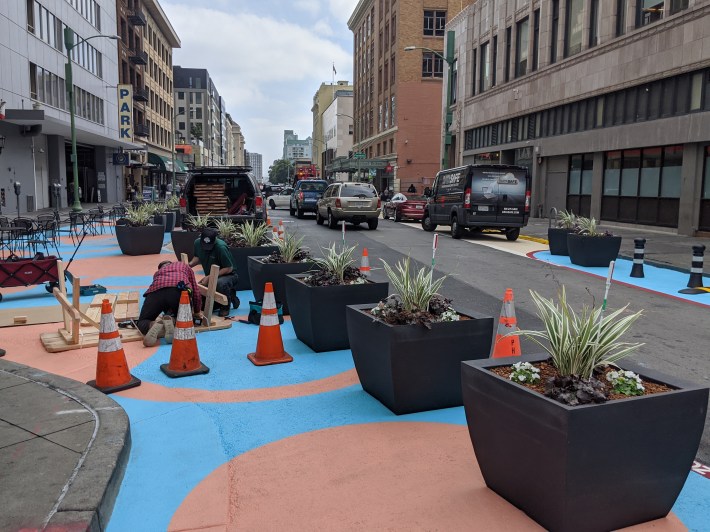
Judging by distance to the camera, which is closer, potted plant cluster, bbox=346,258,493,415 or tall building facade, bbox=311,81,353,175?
potted plant cluster, bbox=346,258,493,415

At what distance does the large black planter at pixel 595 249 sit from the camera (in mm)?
14367

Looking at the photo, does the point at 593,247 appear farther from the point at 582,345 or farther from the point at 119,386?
the point at 119,386

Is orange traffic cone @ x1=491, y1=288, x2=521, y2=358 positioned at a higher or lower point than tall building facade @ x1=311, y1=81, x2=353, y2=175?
lower

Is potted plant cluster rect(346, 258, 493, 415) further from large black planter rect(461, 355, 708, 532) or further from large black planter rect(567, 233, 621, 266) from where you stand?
large black planter rect(567, 233, 621, 266)

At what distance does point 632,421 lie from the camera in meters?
3.11

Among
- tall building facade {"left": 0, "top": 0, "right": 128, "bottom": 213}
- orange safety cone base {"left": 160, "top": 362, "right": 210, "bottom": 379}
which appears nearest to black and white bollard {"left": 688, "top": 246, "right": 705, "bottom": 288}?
orange safety cone base {"left": 160, "top": 362, "right": 210, "bottom": 379}

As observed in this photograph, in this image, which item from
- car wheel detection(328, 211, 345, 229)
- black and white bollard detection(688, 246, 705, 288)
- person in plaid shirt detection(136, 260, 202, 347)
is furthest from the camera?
car wheel detection(328, 211, 345, 229)

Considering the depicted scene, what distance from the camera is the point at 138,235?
15258 mm

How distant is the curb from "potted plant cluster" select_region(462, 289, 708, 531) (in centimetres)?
220

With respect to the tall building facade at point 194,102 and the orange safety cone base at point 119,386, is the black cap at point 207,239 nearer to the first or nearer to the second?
the orange safety cone base at point 119,386

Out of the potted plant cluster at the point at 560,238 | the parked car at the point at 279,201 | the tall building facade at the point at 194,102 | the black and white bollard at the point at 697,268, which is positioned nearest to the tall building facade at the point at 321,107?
the tall building facade at the point at 194,102

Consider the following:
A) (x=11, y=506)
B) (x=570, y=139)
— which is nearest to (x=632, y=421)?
(x=11, y=506)

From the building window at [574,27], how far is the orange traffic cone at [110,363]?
29187 mm

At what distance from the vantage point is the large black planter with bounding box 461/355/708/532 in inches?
120
